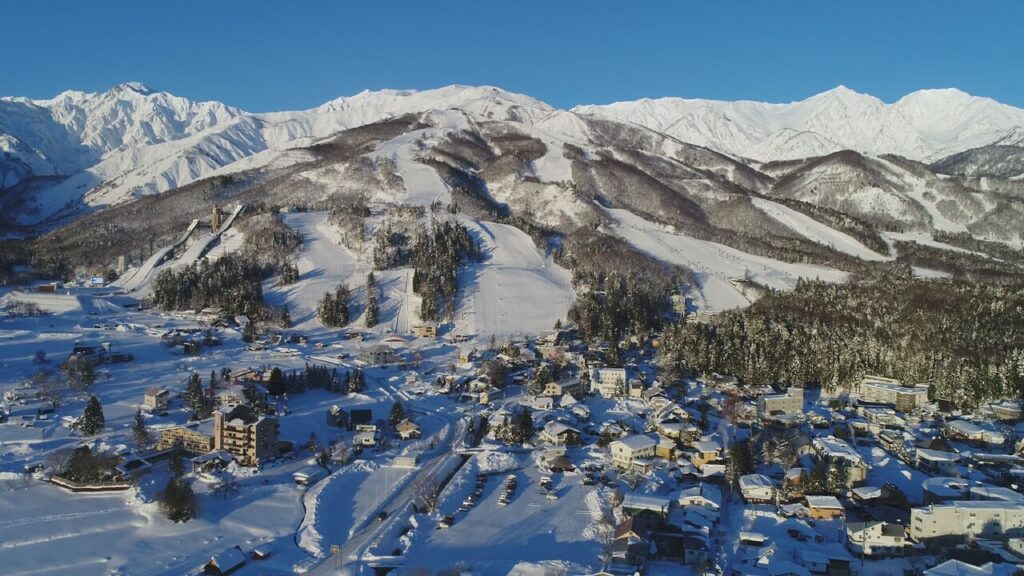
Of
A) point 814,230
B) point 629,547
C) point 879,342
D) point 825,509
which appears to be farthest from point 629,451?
point 814,230

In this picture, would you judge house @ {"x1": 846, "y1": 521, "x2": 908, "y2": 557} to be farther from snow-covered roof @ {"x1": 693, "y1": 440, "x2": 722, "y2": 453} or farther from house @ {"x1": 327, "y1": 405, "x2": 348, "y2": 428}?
house @ {"x1": 327, "y1": 405, "x2": 348, "y2": 428}

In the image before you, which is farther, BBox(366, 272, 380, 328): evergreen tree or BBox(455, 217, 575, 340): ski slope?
BBox(455, 217, 575, 340): ski slope

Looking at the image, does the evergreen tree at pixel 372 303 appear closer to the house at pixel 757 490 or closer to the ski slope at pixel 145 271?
the ski slope at pixel 145 271

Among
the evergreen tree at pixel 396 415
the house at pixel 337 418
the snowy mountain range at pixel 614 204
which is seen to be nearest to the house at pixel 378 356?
the evergreen tree at pixel 396 415

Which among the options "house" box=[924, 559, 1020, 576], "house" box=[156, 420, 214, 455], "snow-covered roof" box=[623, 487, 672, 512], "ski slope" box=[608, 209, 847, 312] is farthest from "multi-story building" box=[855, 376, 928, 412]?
"house" box=[156, 420, 214, 455]

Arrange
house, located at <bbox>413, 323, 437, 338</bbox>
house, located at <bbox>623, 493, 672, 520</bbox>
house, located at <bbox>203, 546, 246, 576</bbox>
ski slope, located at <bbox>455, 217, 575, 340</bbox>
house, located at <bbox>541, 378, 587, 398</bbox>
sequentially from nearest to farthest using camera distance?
1. house, located at <bbox>203, 546, 246, 576</bbox>
2. house, located at <bbox>623, 493, 672, 520</bbox>
3. house, located at <bbox>541, 378, 587, 398</bbox>
4. house, located at <bbox>413, 323, 437, 338</bbox>
5. ski slope, located at <bbox>455, 217, 575, 340</bbox>

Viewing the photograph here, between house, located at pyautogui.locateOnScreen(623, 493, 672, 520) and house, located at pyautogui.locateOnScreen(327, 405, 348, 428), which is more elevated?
house, located at pyautogui.locateOnScreen(327, 405, 348, 428)
